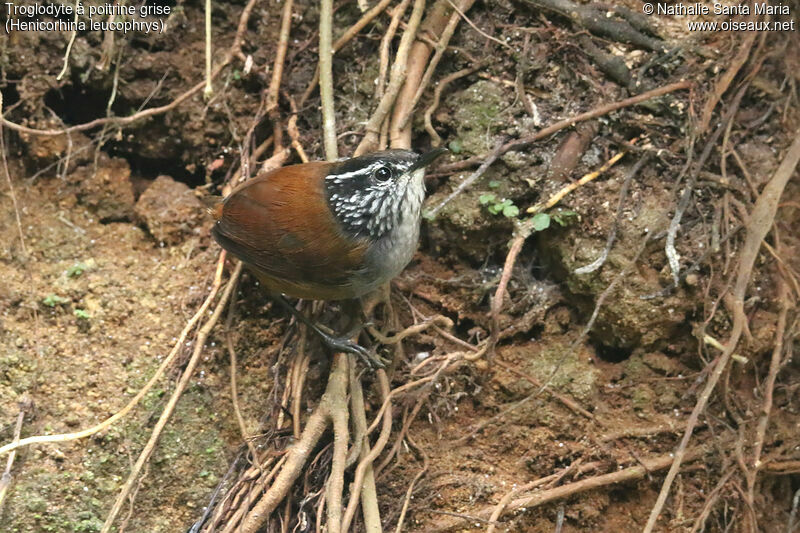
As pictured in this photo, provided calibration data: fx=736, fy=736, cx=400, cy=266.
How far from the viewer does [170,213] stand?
3924 mm

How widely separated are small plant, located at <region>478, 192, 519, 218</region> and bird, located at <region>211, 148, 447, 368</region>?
1.33 ft

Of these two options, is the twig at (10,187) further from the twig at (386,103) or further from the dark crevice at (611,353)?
the dark crevice at (611,353)

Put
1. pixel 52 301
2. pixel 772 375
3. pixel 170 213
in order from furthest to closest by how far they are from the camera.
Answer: pixel 170 213, pixel 52 301, pixel 772 375

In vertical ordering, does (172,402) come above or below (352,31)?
below

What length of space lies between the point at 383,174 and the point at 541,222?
806 mm

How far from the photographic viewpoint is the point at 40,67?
385 centimetres

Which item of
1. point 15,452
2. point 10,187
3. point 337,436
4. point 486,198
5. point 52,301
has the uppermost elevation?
point 486,198

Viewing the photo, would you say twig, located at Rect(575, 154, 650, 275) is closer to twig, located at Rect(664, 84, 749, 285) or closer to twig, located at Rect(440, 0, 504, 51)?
twig, located at Rect(664, 84, 749, 285)

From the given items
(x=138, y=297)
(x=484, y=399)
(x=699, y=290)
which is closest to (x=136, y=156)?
(x=138, y=297)

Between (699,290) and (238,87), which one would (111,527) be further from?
(699,290)

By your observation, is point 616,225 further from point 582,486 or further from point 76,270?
point 76,270

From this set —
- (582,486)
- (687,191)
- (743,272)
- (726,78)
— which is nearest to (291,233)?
(582,486)

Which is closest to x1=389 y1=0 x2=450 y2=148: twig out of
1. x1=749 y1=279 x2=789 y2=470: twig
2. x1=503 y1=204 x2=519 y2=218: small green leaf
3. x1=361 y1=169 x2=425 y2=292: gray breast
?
x1=361 y1=169 x2=425 y2=292: gray breast

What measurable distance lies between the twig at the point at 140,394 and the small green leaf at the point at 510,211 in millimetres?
1425
